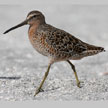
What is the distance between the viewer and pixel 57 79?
1109 centimetres

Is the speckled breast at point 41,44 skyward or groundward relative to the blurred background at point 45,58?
skyward

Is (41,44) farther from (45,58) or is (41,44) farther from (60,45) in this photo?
(45,58)

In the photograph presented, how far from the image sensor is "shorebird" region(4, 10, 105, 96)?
33.6ft

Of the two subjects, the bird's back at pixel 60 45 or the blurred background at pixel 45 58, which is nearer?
the bird's back at pixel 60 45

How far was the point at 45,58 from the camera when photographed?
16.2 meters

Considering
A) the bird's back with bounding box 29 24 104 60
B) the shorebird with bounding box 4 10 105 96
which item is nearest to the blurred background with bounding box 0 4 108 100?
the shorebird with bounding box 4 10 105 96

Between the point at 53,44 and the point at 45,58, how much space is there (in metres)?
5.92

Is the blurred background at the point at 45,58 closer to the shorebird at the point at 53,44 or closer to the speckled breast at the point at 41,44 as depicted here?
the shorebird at the point at 53,44

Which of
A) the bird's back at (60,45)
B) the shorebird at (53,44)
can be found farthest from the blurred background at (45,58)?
the bird's back at (60,45)

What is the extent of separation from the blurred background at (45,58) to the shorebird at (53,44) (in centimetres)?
61

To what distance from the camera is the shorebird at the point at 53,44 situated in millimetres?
10227

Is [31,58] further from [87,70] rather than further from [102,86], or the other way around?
[102,86]

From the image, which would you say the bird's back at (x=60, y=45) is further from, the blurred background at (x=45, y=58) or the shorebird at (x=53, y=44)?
the blurred background at (x=45, y=58)

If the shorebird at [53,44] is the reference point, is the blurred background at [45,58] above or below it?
below
